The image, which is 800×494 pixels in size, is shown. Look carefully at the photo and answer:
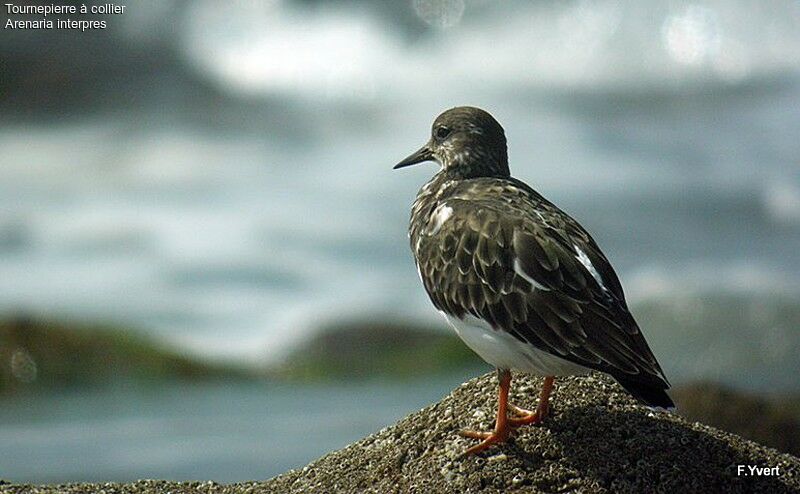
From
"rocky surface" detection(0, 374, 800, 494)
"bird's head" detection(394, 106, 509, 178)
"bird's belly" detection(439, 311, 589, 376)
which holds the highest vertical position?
"bird's head" detection(394, 106, 509, 178)

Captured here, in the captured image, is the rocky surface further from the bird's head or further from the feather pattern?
the bird's head

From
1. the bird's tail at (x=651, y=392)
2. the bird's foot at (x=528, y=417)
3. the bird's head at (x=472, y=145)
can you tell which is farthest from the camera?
the bird's head at (x=472, y=145)

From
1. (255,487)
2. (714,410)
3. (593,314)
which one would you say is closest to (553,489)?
(593,314)

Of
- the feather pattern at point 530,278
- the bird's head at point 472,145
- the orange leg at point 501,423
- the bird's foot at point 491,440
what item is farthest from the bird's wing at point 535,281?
the bird's head at point 472,145

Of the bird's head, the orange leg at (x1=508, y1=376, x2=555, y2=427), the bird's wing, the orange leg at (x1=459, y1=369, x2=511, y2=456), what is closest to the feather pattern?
the bird's wing

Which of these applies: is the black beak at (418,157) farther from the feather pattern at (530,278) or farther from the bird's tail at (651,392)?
the bird's tail at (651,392)

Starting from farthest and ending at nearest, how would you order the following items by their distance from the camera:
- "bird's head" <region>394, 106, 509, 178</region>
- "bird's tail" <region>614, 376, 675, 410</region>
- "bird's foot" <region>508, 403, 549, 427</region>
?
"bird's head" <region>394, 106, 509, 178</region>
"bird's foot" <region>508, 403, 549, 427</region>
"bird's tail" <region>614, 376, 675, 410</region>

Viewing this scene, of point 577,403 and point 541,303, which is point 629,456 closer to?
point 577,403
